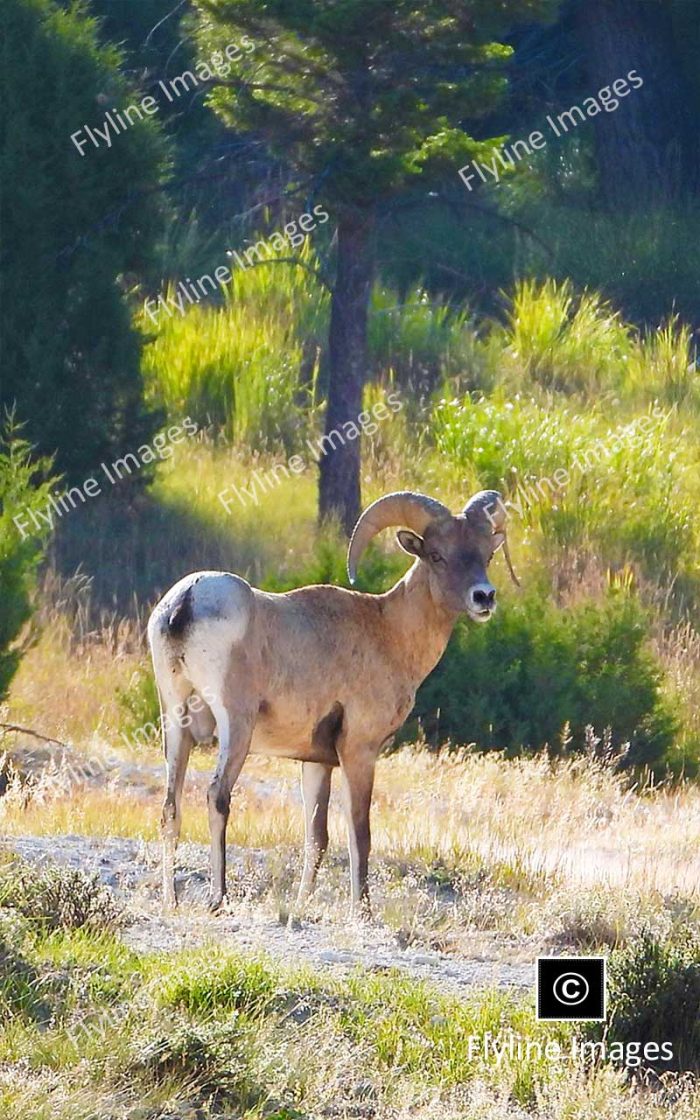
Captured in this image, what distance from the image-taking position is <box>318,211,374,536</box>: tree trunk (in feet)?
73.4

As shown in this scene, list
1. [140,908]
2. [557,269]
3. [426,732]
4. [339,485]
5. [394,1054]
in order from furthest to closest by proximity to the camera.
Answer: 1. [557,269]
2. [339,485]
3. [426,732]
4. [140,908]
5. [394,1054]

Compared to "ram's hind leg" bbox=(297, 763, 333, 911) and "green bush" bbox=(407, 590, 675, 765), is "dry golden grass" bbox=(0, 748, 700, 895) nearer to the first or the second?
"ram's hind leg" bbox=(297, 763, 333, 911)

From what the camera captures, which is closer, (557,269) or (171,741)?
(171,741)

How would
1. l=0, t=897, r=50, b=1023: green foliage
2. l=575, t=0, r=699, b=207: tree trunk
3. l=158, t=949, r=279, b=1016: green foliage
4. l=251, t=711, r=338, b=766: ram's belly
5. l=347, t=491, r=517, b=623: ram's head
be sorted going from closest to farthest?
l=0, t=897, r=50, b=1023: green foliage, l=158, t=949, r=279, b=1016: green foliage, l=251, t=711, r=338, b=766: ram's belly, l=347, t=491, r=517, b=623: ram's head, l=575, t=0, r=699, b=207: tree trunk

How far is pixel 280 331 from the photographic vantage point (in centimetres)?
2864

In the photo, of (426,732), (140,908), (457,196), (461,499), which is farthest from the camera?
(457,196)

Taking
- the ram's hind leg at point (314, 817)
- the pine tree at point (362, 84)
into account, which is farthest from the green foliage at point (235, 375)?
the ram's hind leg at point (314, 817)

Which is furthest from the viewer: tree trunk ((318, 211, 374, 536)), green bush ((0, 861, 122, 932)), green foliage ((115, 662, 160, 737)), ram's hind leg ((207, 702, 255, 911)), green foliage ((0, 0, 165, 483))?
green foliage ((0, 0, 165, 483))

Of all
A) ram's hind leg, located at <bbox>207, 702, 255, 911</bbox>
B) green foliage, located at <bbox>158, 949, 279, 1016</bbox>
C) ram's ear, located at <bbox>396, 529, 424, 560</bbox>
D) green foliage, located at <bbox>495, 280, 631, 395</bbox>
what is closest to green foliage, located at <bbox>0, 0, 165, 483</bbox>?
green foliage, located at <bbox>495, 280, 631, 395</bbox>

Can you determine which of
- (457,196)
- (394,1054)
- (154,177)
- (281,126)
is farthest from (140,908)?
(457,196)

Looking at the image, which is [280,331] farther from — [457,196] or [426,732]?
[426,732]

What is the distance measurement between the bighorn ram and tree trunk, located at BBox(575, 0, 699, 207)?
22.8m

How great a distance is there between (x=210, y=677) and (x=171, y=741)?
1.42 feet

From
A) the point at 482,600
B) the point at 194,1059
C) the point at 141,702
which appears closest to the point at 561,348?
the point at 141,702
